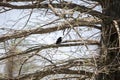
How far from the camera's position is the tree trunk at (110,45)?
5613 millimetres

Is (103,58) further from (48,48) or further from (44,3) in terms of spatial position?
(44,3)

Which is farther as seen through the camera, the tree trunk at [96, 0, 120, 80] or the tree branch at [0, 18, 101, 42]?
the tree branch at [0, 18, 101, 42]

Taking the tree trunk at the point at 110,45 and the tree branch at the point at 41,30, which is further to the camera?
the tree branch at the point at 41,30

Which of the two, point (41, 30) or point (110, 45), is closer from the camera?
point (110, 45)

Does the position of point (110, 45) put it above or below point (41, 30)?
below

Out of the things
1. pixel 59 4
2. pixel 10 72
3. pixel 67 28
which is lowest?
pixel 10 72

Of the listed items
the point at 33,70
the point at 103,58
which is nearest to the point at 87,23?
the point at 103,58

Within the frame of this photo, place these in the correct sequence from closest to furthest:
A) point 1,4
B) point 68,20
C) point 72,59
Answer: point 68,20 → point 72,59 → point 1,4

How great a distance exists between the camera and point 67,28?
5.85 meters

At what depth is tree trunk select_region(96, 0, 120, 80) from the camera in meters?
5.61

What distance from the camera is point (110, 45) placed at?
5.93m

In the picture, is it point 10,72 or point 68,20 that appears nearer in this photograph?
point 68,20

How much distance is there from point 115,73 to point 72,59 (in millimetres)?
775

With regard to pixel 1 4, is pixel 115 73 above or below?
below
